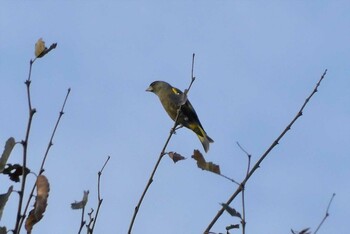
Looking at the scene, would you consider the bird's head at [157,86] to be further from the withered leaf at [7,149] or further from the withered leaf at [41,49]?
the withered leaf at [7,149]

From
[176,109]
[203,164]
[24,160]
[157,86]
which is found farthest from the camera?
[157,86]

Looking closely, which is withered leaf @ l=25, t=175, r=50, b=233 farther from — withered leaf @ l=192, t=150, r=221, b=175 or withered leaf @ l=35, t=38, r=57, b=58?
withered leaf @ l=192, t=150, r=221, b=175

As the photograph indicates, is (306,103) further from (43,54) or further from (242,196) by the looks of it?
(43,54)

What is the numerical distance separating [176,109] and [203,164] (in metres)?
7.89

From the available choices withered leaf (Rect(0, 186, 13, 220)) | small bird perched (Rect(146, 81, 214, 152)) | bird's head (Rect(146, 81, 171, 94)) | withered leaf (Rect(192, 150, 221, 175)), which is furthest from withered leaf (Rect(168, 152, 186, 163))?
bird's head (Rect(146, 81, 171, 94))

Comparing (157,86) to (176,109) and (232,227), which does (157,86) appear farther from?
(232,227)

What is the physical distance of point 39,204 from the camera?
2.67 meters

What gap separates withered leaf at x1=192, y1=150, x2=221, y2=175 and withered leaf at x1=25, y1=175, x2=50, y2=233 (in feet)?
2.43

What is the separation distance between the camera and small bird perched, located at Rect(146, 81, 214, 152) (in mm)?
10305

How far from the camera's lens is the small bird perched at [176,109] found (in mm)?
10305

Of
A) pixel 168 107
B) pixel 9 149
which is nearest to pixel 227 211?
pixel 9 149

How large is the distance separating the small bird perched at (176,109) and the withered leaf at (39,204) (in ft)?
20.8

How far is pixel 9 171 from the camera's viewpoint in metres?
2.84

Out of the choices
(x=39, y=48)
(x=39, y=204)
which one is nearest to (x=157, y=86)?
(x=39, y=48)
